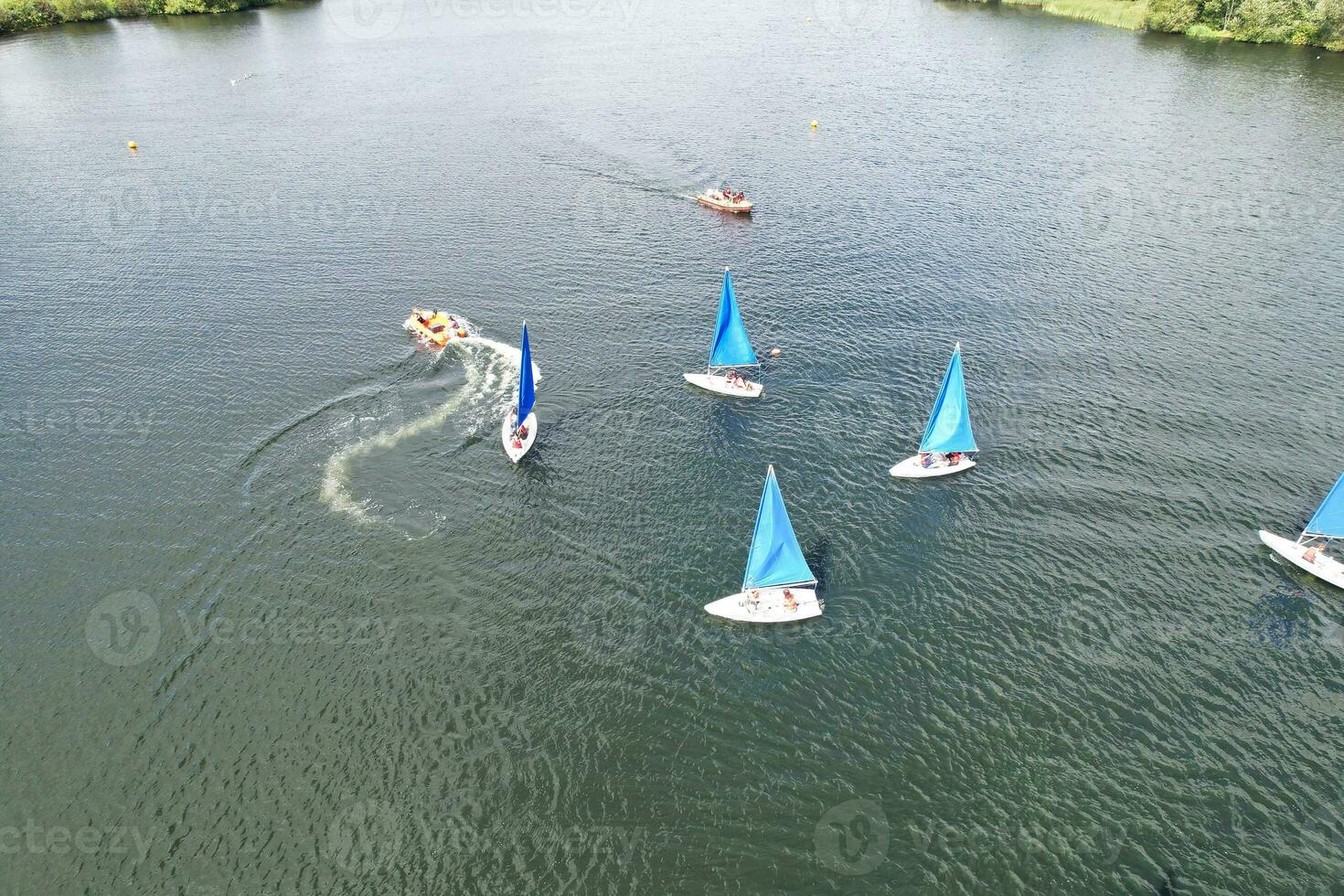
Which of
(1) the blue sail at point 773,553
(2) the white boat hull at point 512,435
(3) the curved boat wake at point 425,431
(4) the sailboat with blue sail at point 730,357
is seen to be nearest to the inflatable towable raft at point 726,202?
(4) the sailboat with blue sail at point 730,357

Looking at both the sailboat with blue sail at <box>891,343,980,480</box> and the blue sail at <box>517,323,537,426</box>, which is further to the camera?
the blue sail at <box>517,323,537,426</box>

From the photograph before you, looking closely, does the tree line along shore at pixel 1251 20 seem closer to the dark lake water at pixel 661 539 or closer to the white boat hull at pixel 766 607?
the dark lake water at pixel 661 539

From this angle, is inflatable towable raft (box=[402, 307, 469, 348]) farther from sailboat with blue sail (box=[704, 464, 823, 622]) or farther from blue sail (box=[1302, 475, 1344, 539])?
blue sail (box=[1302, 475, 1344, 539])

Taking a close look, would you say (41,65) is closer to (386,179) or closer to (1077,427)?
(386,179)

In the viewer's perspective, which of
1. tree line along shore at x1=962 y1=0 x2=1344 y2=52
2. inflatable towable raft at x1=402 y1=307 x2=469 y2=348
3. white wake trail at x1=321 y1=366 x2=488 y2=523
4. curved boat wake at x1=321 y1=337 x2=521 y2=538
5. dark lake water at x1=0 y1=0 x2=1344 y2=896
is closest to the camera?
dark lake water at x1=0 y1=0 x2=1344 y2=896

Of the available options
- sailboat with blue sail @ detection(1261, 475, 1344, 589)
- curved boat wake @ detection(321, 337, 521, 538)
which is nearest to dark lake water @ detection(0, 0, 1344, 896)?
curved boat wake @ detection(321, 337, 521, 538)

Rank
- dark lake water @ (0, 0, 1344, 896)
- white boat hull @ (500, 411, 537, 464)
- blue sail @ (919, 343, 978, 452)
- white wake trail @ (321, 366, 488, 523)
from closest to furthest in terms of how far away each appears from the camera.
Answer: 1. dark lake water @ (0, 0, 1344, 896)
2. white wake trail @ (321, 366, 488, 523)
3. blue sail @ (919, 343, 978, 452)
4. white boat hull @ (500, 411, 537, 464)

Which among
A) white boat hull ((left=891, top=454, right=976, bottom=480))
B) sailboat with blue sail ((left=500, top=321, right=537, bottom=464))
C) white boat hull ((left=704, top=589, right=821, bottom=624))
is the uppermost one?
sailboat with blue sail ((left=500, top=321, right=537, bottom=464))

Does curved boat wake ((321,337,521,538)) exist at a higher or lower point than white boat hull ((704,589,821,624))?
higher
